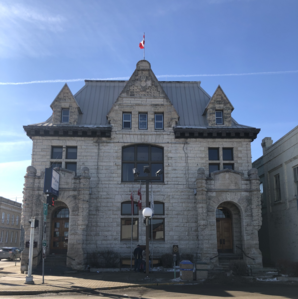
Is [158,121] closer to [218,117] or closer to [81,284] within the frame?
[218,117]

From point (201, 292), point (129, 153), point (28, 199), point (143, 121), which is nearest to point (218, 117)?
point (143, 121)

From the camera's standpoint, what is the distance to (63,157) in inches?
981

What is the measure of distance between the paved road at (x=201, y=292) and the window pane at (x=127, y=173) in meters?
10.6

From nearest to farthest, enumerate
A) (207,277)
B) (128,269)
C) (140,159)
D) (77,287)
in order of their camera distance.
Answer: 1. (77,287)
2. (207,277)
3. (128,269)
4. (140,159)

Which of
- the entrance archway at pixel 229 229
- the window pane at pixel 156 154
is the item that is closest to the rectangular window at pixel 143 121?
the window pane at pixel 156 154

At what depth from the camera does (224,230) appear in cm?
2448

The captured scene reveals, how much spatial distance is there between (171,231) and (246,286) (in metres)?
8.80

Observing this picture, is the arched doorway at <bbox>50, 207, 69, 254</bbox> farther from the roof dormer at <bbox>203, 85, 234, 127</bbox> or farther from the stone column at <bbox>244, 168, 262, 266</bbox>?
the roof dormer at <bbox>203, 85, 234, 127</bbox>

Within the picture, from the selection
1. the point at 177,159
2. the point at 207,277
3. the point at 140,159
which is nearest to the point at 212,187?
the point at 177,159

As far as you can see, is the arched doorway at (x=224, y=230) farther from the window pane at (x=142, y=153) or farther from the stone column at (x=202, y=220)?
the window pane at (x=142, y=153)

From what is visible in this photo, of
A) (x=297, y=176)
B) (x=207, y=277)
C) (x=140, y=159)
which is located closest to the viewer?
(x=207, y=277)

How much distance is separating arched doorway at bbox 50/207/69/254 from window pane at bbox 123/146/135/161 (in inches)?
226

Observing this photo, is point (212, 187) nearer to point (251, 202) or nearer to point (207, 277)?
point (251, 202)

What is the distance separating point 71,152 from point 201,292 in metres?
15.0
